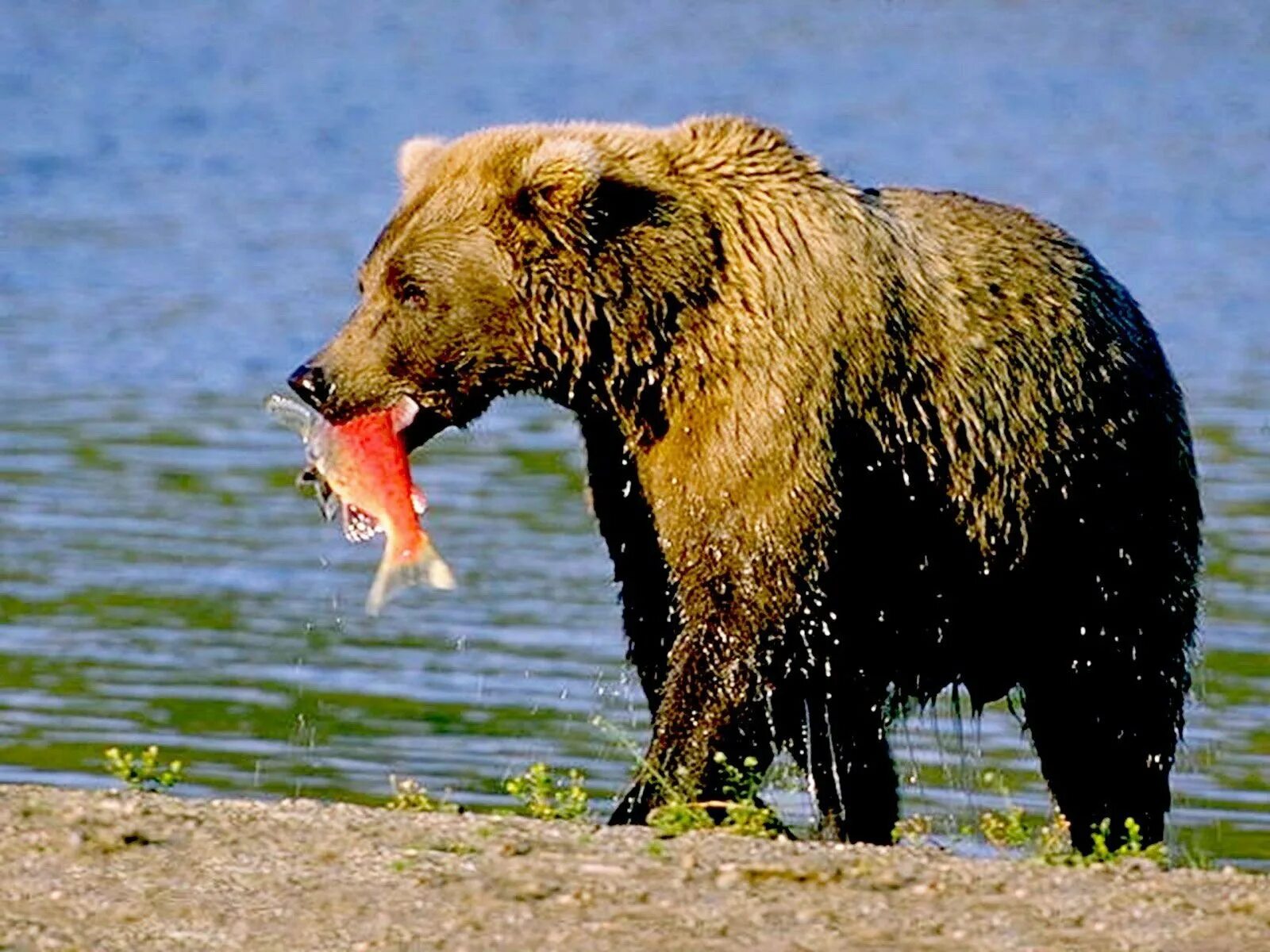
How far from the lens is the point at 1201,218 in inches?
885

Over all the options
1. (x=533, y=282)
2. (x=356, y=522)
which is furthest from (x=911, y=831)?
(x=533, y=282)

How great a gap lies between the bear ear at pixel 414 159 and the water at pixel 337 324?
5.93ft

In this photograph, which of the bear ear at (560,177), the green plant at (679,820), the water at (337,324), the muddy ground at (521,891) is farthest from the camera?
the water at (337,324)

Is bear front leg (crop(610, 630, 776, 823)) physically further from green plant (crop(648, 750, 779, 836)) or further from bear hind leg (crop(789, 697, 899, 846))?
bear hind leg (crop(789, 697, 899, 846))

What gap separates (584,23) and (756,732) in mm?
30245

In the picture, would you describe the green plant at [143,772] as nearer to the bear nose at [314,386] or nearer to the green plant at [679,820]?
the bear nose at [314,386]

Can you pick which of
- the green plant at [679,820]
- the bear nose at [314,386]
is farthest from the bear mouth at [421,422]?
the green plant at [679,820]

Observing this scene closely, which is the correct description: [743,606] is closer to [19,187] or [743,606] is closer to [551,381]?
[551,381]

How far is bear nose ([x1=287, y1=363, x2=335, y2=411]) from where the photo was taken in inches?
309

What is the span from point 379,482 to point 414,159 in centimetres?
81

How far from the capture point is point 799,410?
25.1 feet

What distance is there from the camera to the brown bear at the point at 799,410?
25.1 ft

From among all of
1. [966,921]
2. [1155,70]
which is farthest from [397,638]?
[1155,70]

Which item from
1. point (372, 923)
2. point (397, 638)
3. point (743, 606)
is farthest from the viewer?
point (397, 638)
